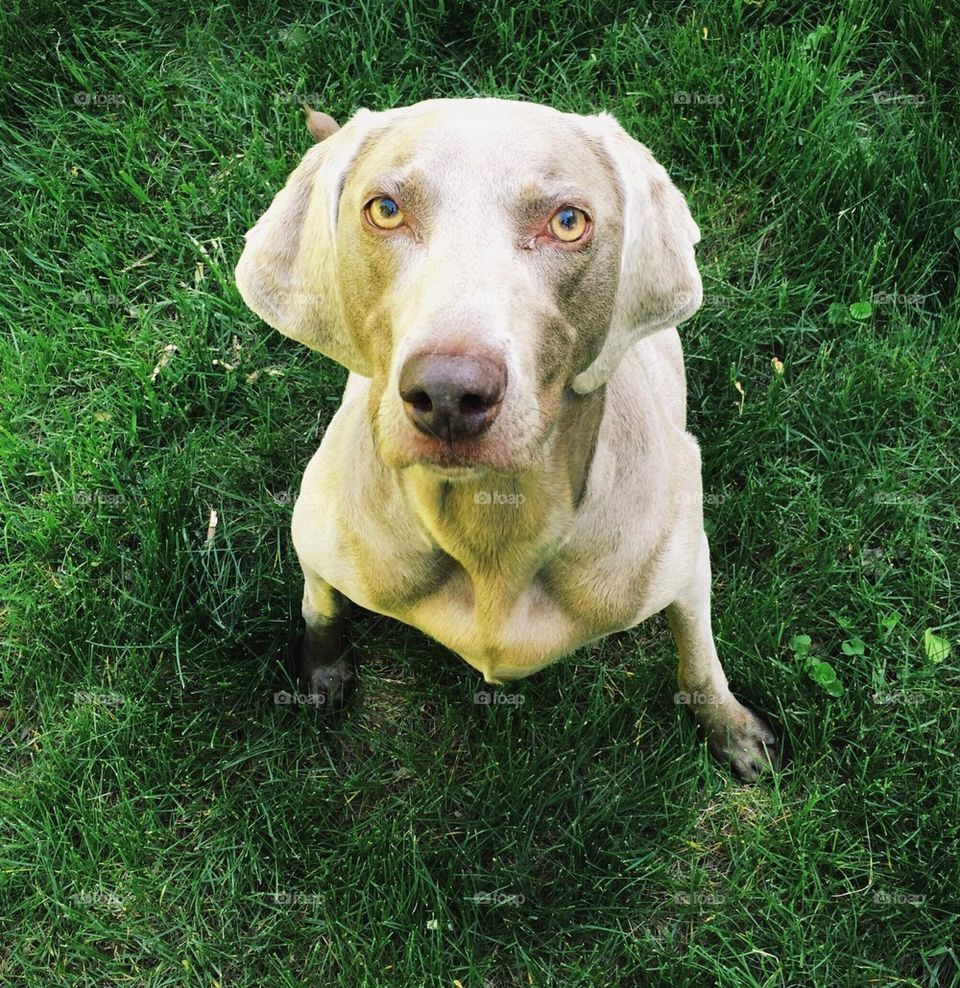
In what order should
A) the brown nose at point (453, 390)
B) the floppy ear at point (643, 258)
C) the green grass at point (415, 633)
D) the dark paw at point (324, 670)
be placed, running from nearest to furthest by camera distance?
the brown nose at point (453, 390) < the floppy ear at point (643, 258) < the green grass at point (415, 633) < the dark paw at point (324, 670)

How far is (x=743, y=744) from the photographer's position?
4.21 metres

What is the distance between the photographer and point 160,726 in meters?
4.30

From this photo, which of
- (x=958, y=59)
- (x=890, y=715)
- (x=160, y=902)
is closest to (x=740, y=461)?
(x=890, y=715)

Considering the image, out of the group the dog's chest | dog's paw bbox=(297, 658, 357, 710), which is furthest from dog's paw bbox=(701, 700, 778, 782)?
dog's paw bbox=(297, 658, 357, 710)

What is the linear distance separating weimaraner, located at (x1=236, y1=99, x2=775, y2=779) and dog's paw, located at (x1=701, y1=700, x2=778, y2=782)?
16.8 inches

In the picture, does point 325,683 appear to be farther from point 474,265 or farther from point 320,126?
point 474,265

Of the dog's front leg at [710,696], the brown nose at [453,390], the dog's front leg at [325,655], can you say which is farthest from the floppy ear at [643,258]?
the dog's front leg at [325,655]

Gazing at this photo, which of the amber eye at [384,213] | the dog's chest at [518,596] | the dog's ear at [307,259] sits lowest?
the dog's chest at [518,596]

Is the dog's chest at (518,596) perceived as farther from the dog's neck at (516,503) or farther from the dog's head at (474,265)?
the dog's head at (474,265)

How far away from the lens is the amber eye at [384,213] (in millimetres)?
2619

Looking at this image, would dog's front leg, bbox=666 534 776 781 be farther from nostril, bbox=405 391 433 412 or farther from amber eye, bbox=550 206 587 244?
nostril, bbox=405 391 433 412

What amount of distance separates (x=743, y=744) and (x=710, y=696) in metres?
0.28

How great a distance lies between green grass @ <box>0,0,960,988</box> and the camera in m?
4.03

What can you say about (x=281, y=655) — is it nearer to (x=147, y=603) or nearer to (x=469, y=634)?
(x=147, y=603)
